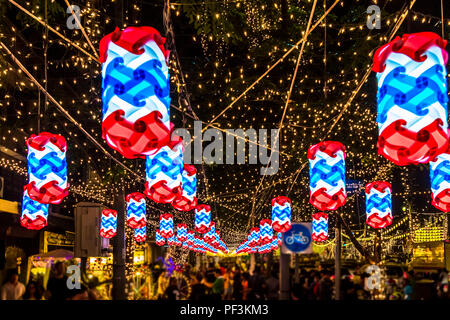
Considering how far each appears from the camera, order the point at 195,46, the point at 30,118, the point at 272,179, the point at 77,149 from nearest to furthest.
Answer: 1. the point at 30,118
2. the point at 195,46
3. the point at 77,149
4. the point at 272,179

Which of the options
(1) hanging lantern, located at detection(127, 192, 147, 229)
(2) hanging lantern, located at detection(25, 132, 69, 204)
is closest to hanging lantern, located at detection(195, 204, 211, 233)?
(1) hanging lantern, located at detection(127, 192, 147, 229)

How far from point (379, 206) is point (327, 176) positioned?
A: 337cm

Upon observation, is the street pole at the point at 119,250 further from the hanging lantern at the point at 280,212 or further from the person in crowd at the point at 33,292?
the person in crowd at the point at 33,292

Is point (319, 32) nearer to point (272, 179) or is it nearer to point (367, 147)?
point (367, 147)

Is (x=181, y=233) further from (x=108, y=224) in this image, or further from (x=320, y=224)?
(x=320, y=224)

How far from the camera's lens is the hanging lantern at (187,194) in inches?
465

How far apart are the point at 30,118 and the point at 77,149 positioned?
106 inches

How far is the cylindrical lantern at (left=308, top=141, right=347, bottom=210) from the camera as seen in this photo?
404 inches

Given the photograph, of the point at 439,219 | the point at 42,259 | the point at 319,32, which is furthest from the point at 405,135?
the point at 439,219

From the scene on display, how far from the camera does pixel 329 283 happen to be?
6.59 metres

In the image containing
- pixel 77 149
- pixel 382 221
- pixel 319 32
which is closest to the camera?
pixel 382 221

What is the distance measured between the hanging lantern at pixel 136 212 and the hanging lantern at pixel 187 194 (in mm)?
4007

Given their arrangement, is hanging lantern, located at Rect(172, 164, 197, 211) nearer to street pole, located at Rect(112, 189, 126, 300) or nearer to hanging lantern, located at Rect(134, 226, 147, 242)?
street pole, located at Rect(112, 189, 126, 300)

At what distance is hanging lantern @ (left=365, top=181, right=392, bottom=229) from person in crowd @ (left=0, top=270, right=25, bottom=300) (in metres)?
8.86
